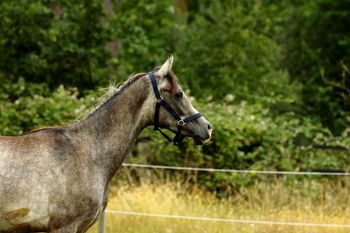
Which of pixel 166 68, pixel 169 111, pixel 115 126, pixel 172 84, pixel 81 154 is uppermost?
pixel 166 68

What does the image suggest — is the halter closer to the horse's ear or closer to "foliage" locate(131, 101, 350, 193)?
the horse's ear

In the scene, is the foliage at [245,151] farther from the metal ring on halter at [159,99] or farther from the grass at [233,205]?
the metal ring on halter at [159,99]

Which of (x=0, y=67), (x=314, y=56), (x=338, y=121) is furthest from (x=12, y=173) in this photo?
(x=314, y=56)

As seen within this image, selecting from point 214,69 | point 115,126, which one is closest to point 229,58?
point 214,69

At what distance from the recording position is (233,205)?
1208 centimetres

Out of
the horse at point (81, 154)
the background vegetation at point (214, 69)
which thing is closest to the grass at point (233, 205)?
the background vegetation at point (214, 69)

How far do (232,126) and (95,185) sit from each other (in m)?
6.89

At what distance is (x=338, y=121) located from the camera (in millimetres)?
22453

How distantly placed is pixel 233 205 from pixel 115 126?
5501 millimetres

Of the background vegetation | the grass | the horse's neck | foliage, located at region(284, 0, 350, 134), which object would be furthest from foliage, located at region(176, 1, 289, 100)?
the horse's neck

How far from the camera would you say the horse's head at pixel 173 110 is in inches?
276

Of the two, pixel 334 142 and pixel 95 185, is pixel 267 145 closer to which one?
pixel 334 142

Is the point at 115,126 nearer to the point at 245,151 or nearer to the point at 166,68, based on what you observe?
the point at 166,68

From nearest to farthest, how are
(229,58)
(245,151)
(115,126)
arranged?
1. (115,126)
2. (245,151)
3. (229,58)
